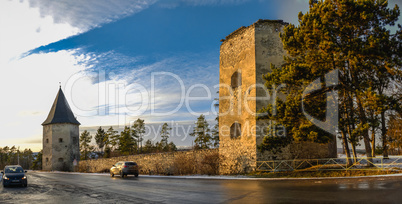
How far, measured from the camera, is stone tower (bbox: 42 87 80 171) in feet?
198

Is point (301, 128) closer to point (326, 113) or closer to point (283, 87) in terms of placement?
point (326, 113)

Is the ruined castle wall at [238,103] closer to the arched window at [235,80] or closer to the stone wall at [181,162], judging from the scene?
the arched window at [235,80]

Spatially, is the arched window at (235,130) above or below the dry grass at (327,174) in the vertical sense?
above

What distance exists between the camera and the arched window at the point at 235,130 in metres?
25.5

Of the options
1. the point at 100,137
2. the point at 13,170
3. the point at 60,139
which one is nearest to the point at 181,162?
the point at 13,170

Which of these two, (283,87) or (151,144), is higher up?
(283,87)

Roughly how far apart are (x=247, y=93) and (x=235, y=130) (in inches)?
141

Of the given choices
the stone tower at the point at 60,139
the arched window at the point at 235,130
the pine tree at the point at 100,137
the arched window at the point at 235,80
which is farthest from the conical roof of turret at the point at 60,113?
the arched window at the point at 235,80

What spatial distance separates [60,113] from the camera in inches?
2527

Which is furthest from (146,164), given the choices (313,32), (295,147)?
(313,32)

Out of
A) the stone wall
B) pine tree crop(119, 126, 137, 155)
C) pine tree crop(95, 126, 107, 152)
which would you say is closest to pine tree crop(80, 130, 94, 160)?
pine tree crop(95, 126, 107, 152)

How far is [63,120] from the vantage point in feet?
205

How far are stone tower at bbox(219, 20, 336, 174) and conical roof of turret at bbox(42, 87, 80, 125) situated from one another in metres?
46.9

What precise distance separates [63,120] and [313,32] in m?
56.5
